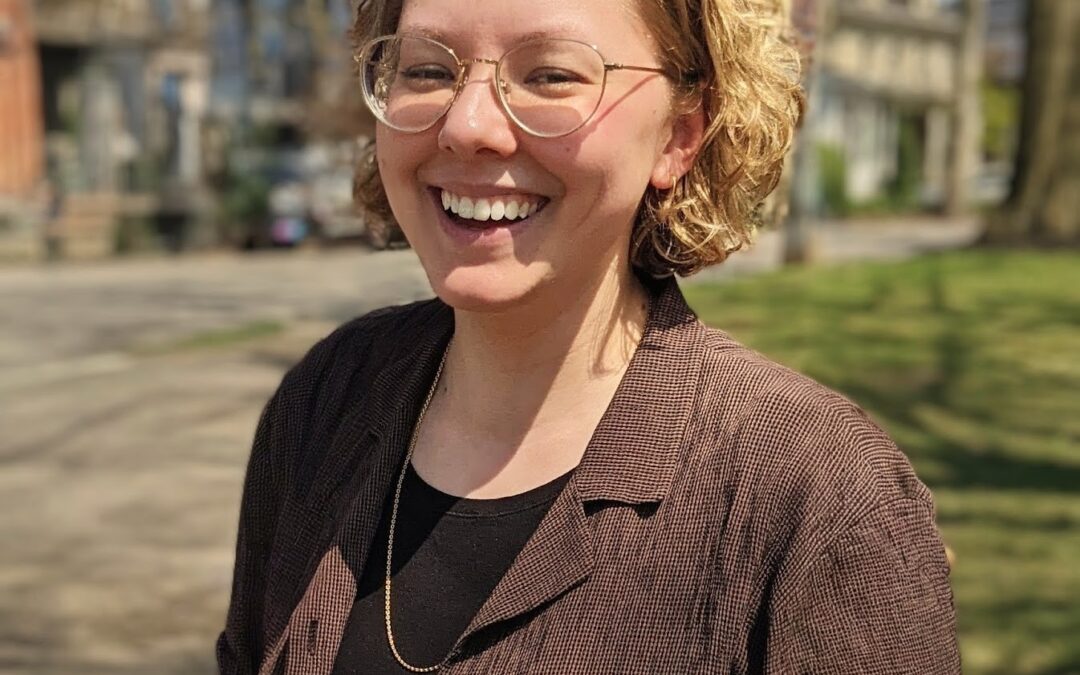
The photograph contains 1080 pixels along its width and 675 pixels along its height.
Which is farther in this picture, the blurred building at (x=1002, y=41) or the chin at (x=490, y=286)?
the blurred building at (x=1002, y=41)

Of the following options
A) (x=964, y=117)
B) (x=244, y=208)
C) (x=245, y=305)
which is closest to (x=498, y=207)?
(x=245, y=305)

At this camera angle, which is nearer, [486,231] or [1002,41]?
[486,231]

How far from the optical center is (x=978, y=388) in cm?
884

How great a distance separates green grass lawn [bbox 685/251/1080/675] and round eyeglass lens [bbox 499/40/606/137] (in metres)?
3.71

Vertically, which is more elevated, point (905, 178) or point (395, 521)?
point (395, 521)

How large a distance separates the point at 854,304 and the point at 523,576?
34.0 feet

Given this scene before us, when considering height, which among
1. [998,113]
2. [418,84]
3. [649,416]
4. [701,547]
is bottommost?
[998,113]

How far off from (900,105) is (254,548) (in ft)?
188

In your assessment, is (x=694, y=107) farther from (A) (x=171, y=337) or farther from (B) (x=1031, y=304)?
(A) (x=171, y=337)

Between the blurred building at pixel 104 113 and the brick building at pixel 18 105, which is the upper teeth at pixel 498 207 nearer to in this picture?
the blurred building at pixel 104 113

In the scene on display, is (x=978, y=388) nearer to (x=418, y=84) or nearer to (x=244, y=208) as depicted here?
(x=418, y=84)

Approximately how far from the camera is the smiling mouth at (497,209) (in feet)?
6.06

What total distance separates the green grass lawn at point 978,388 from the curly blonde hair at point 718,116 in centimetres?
337

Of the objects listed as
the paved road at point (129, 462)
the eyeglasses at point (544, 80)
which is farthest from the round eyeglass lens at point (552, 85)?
the paved road at point (129, 462)
